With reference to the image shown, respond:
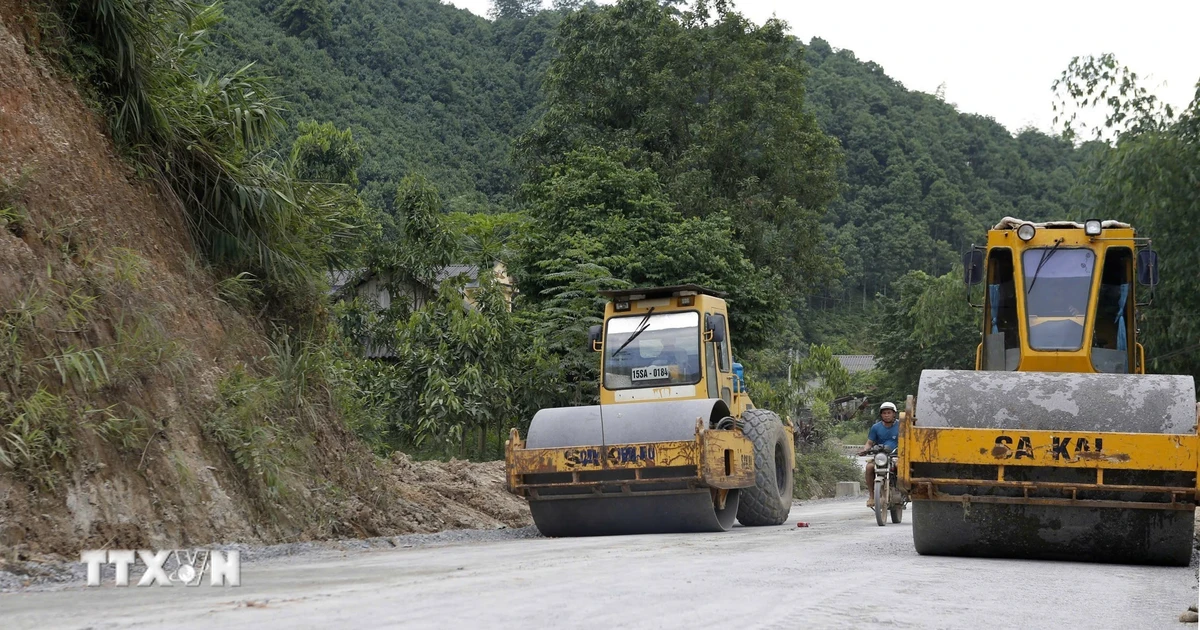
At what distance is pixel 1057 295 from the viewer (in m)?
12.5

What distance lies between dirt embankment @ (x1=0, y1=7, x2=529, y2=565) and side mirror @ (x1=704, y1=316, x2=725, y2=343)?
453 cm

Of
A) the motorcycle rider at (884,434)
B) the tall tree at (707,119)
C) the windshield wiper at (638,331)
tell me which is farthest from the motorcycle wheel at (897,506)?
the tall tree at (707,119)

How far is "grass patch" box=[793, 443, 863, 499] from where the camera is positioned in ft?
115

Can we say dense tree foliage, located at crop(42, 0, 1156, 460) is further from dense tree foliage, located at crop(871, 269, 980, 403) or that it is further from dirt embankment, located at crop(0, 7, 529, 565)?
dirt embankment, located at crop(0, 7, 529, 565)

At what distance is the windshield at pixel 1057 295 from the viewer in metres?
12.4

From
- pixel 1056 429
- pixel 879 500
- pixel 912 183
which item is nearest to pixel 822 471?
pixel 879 500

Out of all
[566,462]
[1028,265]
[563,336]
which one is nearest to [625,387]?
[566,462]

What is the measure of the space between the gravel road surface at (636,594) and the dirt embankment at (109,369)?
103cm

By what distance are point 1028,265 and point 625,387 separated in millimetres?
5534

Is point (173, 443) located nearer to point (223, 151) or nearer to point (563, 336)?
point (223, 151)

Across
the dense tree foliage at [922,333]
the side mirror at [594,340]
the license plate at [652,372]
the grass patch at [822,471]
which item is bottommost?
the grass patch at [822,471]

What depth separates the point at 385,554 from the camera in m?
11.0

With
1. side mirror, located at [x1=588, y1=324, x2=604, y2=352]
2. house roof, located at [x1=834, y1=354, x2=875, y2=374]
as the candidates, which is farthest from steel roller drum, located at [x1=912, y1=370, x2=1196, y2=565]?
house roof, located at [x1=834, y1=354, x2=875, y2=374]

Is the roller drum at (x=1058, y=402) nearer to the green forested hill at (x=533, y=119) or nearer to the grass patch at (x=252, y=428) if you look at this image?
the grass patch at (x=252, y=428)
